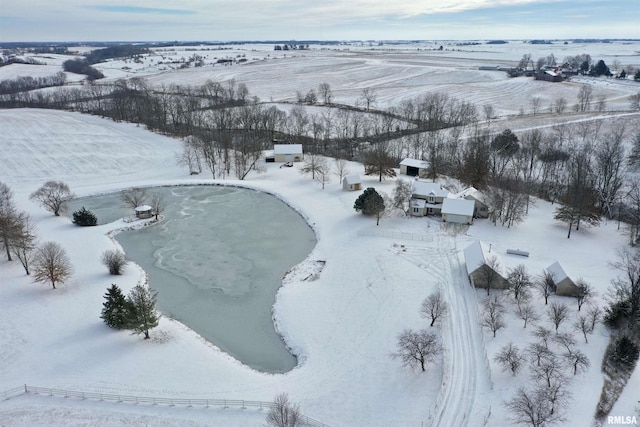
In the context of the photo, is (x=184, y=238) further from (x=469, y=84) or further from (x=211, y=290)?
(x=469, y=84)

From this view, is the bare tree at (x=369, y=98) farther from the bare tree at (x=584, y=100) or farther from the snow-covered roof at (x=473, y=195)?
the snow-covered roof at (x=473, y=195)

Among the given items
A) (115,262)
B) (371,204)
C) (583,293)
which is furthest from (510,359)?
(115,262)

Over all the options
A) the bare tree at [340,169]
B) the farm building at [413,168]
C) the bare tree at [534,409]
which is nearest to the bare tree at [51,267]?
the bare tree at [534,409]

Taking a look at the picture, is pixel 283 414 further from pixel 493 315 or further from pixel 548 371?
pixel 493 315

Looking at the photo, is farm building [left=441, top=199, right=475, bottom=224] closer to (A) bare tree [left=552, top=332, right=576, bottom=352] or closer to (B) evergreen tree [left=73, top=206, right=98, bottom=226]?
(A) bare tree [left=552, top=332, right=576, bottom=352]

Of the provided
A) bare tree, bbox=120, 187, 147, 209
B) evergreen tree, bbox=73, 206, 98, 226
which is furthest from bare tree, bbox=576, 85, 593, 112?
evergreen tree, bbox=73, 206, 98, 226
